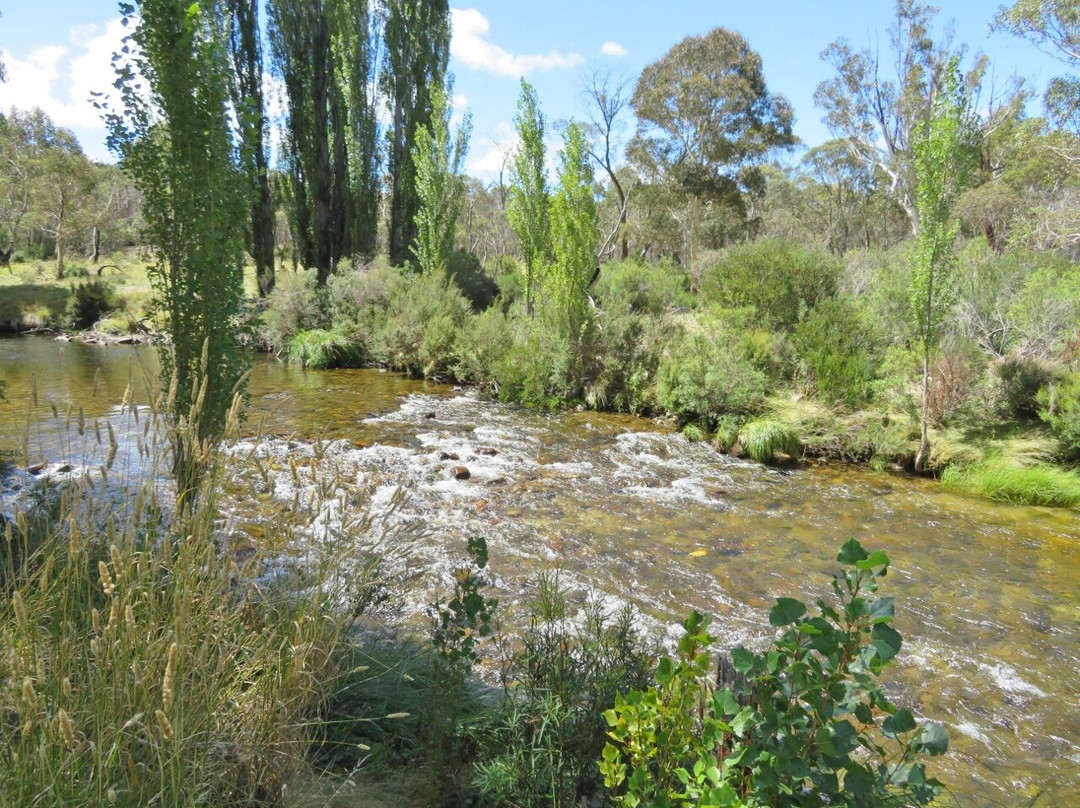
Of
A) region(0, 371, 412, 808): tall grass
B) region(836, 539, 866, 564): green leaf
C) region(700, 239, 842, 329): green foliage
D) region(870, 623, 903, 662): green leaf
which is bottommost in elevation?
region(0, 371, 412, 808): tall grass

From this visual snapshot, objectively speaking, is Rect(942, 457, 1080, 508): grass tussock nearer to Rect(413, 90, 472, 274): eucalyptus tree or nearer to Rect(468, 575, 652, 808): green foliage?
Rect(468, 575, 652, 808): green foliage

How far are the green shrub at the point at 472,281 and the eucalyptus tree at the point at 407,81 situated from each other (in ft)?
7.13

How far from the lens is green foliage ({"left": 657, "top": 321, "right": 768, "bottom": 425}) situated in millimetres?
10750

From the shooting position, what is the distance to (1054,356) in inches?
380

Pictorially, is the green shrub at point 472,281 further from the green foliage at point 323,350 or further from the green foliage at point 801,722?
the green foliage at point 801,722

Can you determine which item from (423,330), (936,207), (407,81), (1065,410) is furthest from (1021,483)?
(407,81)

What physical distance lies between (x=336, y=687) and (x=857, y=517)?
22.2ft

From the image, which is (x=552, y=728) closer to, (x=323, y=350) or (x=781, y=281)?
(x=781, y=281)

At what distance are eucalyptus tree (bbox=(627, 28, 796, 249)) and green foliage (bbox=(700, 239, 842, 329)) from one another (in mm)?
11285

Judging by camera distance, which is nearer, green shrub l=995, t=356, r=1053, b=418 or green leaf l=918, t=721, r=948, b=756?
green leaf l=918, t=721, r=948, b=756

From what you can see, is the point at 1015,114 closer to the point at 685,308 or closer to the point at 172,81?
the point at 685,308

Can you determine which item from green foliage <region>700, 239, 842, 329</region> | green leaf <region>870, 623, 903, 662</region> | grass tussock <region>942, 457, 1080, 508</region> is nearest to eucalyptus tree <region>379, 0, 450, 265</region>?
green foliage <region>700, 239, 842, 329</region>

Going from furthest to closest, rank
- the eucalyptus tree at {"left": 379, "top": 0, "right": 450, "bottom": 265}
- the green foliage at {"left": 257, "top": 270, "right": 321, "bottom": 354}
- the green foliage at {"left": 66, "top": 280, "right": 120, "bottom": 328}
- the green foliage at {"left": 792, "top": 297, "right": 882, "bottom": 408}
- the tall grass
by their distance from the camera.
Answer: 1. the eucalyptus tree at {"left": 379, "top": 0, "right": 450, "bottom": 265}
2. the green foliage at {"left": 66, "top": 280, "right": 120, "bottom": 328}
3. the green foliage at {"left": 257, "top": 270, "right": 321, "bottom": 354}
4. the green foliage at {"left": 792, "top": 297, "right": 882, "bottom": 408}
5. the tall grass

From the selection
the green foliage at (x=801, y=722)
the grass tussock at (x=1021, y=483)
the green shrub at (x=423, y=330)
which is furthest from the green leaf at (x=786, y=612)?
the green shrub at (x=423, y=330)
